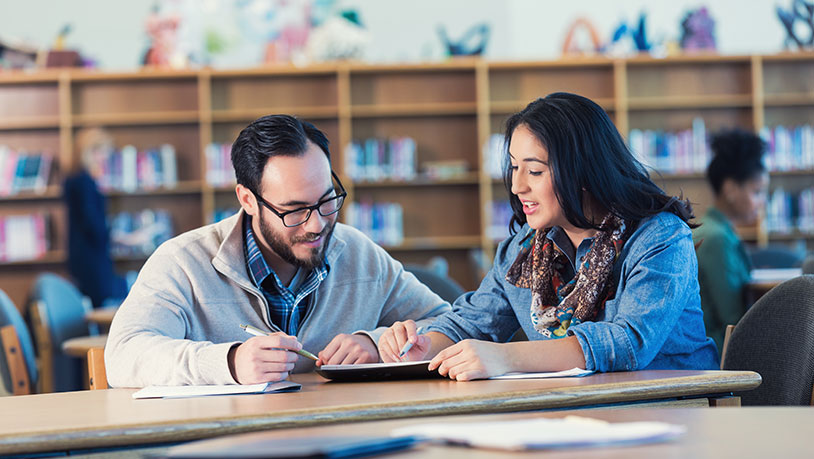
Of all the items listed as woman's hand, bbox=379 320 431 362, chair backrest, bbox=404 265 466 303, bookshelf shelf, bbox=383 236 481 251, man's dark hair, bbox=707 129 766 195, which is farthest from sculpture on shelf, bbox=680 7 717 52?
woman's hand, bbox=379 320 431 362

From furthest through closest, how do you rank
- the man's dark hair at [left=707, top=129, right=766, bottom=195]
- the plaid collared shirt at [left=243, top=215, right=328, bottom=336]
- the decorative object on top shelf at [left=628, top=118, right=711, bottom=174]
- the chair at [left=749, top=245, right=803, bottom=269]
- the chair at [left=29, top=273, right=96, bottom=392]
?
the decorative object on top shelf at [left=628, top=118, right=711, bottom=174] → the chair at [left=749, top=245, right=803, bottom=269] → the man's dark hair at [left=707, top=129, right=766, bottom=195] → the chair at [left=29, top=273, right=96, bottom=392] → the plaid collared shirt at [left=243, top=215, right=328, bottom=336]

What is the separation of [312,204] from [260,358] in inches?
18.0

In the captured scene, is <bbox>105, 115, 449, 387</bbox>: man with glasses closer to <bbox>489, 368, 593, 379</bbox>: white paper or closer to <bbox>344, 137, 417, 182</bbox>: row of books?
<bbox>489, 368, 593, 379</bbox>: white paper

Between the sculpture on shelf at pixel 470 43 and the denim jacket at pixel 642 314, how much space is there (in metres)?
4.42

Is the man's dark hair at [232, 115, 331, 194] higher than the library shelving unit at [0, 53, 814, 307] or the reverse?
the reverse

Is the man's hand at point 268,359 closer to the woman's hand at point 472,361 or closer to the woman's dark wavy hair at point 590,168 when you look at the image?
the woman's hand at point 472,361

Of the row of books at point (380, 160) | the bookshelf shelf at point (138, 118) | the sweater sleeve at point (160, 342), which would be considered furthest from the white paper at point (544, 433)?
the bookshelf shelf at point (138, 118)

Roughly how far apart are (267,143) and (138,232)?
172 inches

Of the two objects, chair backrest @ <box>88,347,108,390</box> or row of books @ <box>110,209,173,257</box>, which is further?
row of books @ <box>110,209,173,257</box>

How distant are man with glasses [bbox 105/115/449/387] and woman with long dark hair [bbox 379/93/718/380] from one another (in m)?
0.21

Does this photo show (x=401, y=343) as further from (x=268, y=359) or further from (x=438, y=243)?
(x=438, y=243)

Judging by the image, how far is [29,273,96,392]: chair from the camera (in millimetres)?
3666

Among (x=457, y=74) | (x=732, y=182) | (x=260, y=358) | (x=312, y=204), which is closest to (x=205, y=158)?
(x=457, y=74)

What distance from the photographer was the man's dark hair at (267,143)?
196cm
